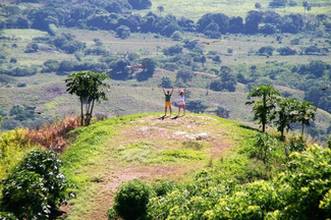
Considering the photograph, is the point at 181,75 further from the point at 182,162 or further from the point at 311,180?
the point at 311,180

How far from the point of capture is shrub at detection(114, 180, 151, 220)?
81.6 ft

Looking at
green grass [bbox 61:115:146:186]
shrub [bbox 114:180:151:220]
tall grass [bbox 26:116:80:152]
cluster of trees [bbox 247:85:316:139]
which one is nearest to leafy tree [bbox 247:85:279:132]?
cluster of trees [bbox 247:85:316:139]

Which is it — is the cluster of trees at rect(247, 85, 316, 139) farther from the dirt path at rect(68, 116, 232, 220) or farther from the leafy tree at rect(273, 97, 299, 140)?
the dirt path at rect(68, 116, 232, 220)

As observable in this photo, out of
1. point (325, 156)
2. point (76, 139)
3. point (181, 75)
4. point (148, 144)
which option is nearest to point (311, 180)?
point (325, 156)

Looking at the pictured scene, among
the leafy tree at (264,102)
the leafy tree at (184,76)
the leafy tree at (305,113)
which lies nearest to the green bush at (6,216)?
the leafy tree at (264,102)

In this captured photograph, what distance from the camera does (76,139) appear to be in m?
35.6

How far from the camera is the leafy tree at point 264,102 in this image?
1406 inches

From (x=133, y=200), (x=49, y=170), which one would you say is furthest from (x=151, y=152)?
(x=49, y=170)

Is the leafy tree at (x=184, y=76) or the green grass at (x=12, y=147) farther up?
the green grass at (x=12, y=147)

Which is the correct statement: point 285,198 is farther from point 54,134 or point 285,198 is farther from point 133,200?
point 54,134

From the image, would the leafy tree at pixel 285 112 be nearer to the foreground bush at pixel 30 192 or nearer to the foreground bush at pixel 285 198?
the foreground bush at pixel 30 192

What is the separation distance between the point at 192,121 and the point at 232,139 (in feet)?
11.9

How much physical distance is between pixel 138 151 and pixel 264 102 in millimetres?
8225

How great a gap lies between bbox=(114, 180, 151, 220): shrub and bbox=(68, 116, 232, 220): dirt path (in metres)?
2.10
